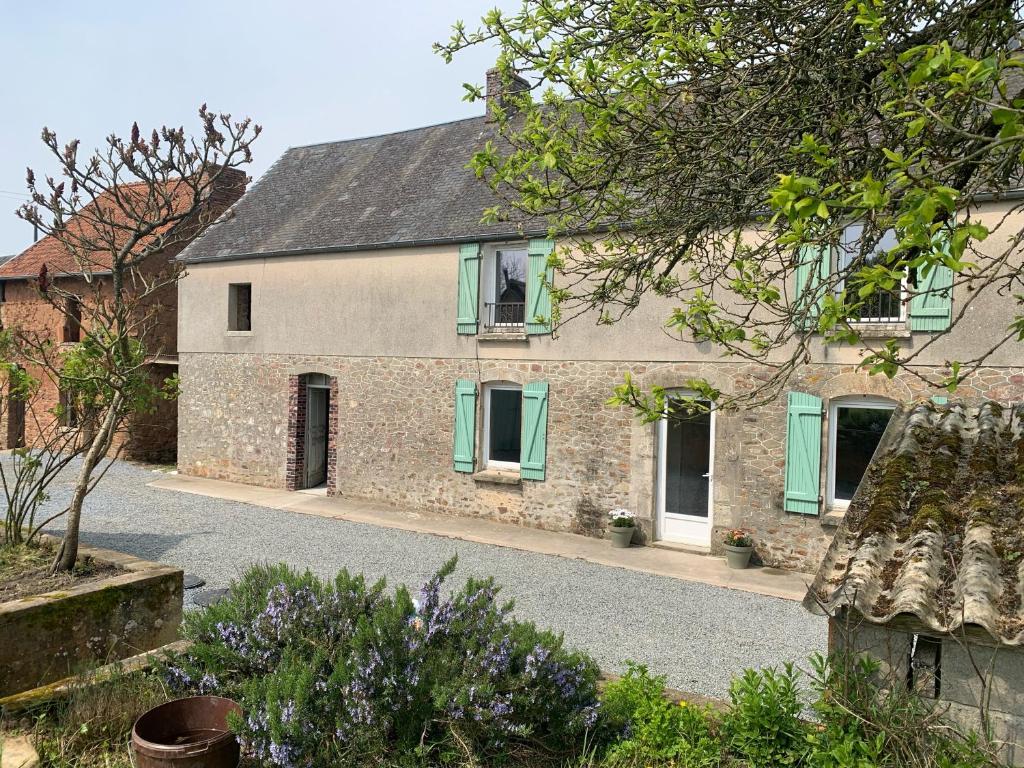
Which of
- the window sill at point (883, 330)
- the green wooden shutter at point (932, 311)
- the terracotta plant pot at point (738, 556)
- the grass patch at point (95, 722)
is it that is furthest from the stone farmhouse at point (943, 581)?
the terracotta plant pot at point (738, 556)

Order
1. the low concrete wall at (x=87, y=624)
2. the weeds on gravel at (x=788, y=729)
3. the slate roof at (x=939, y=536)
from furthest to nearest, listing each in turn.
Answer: the low concrete wall at (x=87, y=624) → the weeds on gravel at (x=788, y=729) → the slate roof at (x=939, y=536)

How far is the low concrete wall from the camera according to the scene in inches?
177

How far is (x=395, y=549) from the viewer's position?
34.5 ft

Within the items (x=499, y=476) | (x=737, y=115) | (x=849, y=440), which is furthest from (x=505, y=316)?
(x=737, y=115)

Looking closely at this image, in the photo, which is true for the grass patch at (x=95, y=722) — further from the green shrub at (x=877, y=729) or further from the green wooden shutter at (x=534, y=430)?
the green wooden shutter at (x=534, y=430)

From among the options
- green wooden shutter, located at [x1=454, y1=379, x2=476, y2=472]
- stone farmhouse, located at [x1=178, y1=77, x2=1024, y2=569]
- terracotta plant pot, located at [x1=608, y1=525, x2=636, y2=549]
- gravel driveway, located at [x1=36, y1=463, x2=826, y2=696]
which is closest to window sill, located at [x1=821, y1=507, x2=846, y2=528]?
stone farmhouse, located at [x1=178, y1=77, x2=1024, y2=569]

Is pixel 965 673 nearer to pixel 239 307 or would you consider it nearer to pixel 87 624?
pixel 87 624

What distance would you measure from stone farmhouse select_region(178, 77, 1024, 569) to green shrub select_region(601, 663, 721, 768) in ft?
15.2

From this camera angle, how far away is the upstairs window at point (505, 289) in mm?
12352

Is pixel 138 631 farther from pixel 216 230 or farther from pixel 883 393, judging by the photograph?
pixel 216 230

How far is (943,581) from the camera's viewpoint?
10.4 ft

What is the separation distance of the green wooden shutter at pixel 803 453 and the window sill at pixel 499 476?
164 inches

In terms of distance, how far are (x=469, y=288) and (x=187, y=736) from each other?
9.45 meters

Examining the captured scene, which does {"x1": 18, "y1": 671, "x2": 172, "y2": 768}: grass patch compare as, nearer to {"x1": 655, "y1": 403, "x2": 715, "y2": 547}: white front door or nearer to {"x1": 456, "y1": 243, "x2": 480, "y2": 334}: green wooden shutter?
{"x1": 655, "y1": 403, "x2": 715, "y2": 547}: white front door
